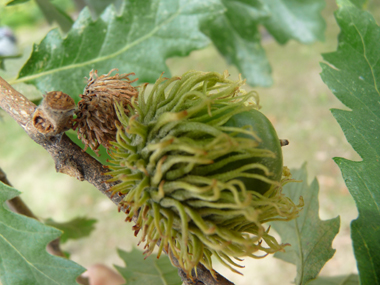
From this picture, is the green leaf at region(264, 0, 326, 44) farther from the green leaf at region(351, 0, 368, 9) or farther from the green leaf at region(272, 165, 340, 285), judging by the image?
the green leaf at region(272, 165, 340, 285)

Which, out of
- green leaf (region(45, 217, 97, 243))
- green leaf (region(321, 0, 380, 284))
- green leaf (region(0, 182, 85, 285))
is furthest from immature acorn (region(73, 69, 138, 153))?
green leaf (region(45, 217, 97, 243))

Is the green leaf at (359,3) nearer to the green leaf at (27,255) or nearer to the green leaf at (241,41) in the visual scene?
the green leaf at (241,41)

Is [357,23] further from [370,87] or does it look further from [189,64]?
[189,64]

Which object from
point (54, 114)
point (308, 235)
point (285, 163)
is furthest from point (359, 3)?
point (285, 163)

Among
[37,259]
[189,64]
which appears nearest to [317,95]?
[189,64]

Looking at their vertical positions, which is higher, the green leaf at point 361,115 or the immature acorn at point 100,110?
the immature acorn at point 100,110

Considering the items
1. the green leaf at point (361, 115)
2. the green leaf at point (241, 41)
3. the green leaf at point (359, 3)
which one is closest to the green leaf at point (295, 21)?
the green leaf at point (241, 41)

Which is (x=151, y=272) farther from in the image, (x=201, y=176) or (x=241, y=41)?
(x=241, y=41)
